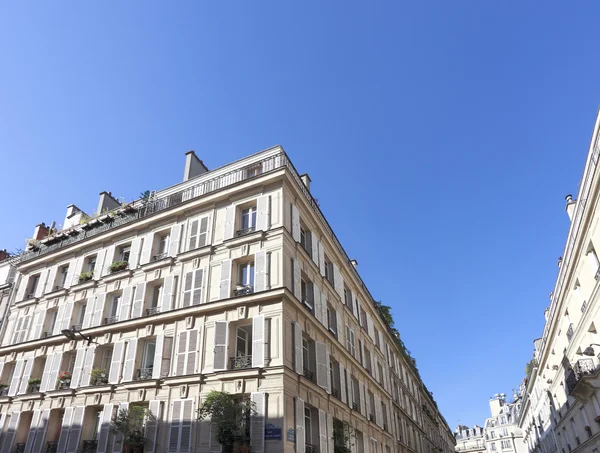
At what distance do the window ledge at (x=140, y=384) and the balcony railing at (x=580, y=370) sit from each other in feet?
61.0

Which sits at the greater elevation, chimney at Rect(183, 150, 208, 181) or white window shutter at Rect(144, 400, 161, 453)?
chimney at Rect(183, 150, 208, 181)

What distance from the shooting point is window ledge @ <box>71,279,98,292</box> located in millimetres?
21141

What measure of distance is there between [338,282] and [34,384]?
→ 1526 centimetres

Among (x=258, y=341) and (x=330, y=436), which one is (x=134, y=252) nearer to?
(x=258, y=341)

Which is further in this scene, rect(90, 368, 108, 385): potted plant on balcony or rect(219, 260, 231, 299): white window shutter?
rect(90, 368, 108, 385): potted plant on balcony

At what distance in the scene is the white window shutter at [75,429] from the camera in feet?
55.8

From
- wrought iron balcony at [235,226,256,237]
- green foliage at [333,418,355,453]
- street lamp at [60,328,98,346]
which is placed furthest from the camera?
wrought iron balcony at [235,226,256,237]

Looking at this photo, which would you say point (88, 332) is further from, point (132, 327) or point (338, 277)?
point (338, 277)

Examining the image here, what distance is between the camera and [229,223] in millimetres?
18734

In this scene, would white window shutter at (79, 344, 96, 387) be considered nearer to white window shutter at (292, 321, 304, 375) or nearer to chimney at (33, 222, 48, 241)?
white window shutter at (292, 321, 304, 375)

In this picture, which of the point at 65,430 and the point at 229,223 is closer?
the point at 65,430

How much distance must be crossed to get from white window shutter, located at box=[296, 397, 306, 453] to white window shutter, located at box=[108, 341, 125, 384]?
24.6 feet

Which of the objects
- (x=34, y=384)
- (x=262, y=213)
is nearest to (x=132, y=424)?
(x=34, y=384)

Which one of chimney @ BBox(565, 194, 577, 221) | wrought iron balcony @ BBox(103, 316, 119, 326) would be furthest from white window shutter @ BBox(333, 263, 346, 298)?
chimney @ BBox(565, 194, 577, 221)
